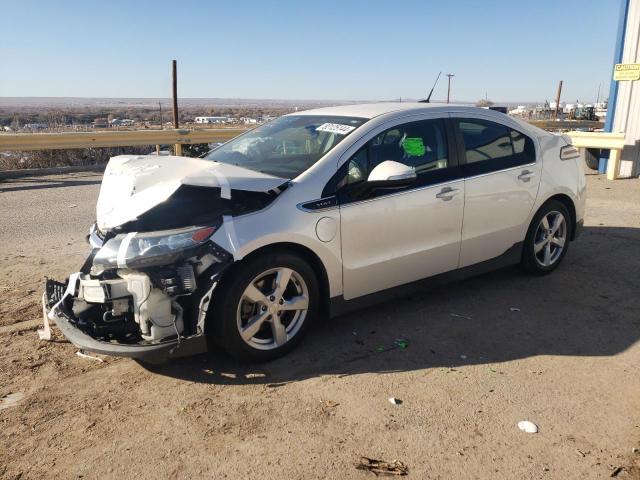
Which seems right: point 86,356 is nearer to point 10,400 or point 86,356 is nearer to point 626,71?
point 10,400

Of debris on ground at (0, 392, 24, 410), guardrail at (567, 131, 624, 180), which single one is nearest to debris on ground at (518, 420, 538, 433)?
debris on ground at (0, 392, 24, 410)

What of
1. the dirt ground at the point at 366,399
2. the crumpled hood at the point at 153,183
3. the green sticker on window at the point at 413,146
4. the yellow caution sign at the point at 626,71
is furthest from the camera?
the yellow caution sign at the point at 626,71

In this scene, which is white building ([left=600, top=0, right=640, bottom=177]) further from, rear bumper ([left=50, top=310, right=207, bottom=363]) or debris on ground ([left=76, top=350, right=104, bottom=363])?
debris on ground ([left=76, top=350, right=104, bottom=363])

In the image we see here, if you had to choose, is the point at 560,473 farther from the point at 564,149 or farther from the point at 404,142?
the point at 564,149

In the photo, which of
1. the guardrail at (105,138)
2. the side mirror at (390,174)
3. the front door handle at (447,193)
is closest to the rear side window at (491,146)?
the front door handle at (447,193)

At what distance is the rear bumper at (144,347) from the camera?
318 centimetres

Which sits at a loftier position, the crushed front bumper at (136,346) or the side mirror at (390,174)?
the side mirror at (390,174)

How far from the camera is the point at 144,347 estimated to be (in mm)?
3197

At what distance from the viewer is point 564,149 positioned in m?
5.41

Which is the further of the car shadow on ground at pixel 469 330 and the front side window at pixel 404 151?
the front side window at pixel 404 151

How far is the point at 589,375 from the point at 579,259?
2.79m

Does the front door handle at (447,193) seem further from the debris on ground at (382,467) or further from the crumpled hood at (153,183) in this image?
the debris on ground at (382,467)

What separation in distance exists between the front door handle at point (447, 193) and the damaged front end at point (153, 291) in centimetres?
185

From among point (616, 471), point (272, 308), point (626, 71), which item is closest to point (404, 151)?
point (272, 308)
